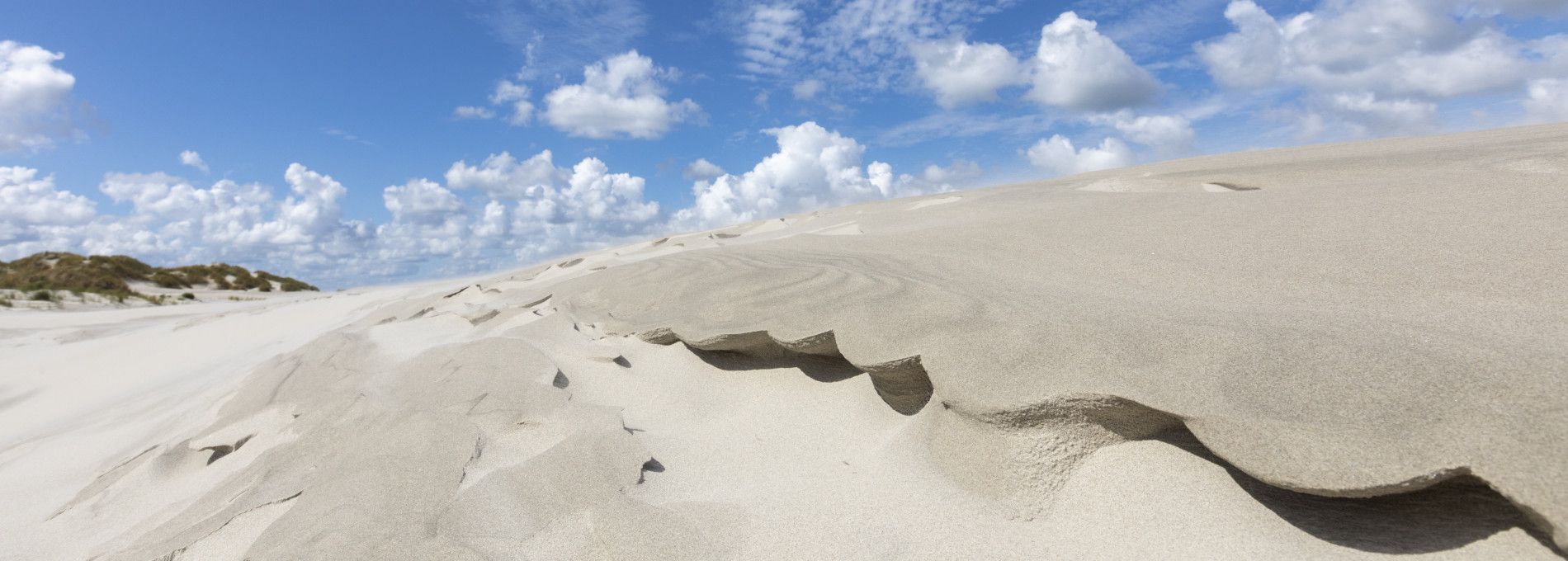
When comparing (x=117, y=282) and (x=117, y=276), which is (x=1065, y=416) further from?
(x=117, y=276)

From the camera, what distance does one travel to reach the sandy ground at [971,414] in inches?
48.9

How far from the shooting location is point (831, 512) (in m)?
1.61

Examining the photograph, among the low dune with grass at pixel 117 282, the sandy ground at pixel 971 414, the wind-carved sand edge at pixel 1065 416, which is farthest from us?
the low dune with grass at pixel 117 282

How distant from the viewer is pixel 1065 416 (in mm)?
1527

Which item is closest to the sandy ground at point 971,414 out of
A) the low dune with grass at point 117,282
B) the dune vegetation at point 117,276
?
the low dune with grass at point 117,282

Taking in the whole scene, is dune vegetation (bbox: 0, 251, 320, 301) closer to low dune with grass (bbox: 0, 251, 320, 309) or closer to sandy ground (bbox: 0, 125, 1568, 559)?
low dune with grass (bbox: 0, 251, 320, 309)

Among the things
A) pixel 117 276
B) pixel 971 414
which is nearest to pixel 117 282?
pixel 117 276

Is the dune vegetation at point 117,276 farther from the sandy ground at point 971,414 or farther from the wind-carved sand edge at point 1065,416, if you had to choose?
the wind-carved sand edge at point 1065,416

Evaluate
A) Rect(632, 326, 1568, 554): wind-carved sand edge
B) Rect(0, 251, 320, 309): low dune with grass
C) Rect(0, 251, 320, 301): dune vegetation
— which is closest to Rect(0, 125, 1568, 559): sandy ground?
Rect(632, 326, 1568, 554): wind-carved sand edge

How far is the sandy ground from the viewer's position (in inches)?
48.9

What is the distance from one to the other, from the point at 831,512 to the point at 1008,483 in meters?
0.42

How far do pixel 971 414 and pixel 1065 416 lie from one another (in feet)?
0.71

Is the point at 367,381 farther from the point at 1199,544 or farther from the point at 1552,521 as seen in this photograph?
the point at 1552,521

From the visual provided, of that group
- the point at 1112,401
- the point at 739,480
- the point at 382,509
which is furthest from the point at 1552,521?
the point at 382,509
